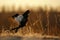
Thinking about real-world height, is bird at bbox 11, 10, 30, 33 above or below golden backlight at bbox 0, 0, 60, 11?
below

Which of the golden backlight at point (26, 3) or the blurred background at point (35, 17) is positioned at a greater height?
the golden backlight at point (26, 3)

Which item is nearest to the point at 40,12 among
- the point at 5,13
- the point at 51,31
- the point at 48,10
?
the point at 48,10

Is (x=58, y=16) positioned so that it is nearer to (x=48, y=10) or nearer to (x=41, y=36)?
(x=48, y=10)

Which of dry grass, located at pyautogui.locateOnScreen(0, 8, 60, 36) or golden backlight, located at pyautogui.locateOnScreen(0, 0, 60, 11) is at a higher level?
golden backlight, located at pyautogui.locateOnScreen(0, 0, 60, 11)

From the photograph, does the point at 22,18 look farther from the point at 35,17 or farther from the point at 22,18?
the point at 35,17

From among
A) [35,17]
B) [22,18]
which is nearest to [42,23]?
[35,17]

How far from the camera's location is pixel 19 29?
1.39 metres

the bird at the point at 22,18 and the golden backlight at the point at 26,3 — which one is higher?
the golden backlight at the point at 26,3

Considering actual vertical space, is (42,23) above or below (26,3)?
below

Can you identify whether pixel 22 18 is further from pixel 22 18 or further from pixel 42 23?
pixel 42 23

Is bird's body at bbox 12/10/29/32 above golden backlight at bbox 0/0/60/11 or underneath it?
underneath

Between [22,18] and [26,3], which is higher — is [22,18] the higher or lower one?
the lower one

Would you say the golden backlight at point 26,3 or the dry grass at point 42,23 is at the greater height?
the golden backlight at point 26,3

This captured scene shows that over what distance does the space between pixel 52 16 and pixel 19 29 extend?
0.31 meters
